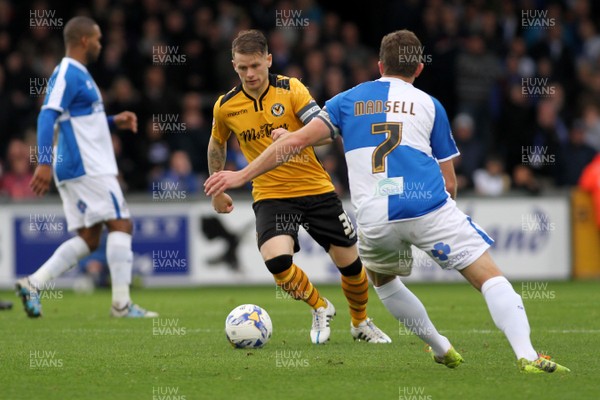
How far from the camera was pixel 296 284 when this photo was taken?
8.30 metres

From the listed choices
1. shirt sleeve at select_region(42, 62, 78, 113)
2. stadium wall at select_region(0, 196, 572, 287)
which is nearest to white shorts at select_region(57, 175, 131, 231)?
shirt sleeve at select_region(42, 62, 78, 113)

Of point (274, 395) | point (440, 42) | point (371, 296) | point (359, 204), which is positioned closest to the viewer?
point (274, 395)

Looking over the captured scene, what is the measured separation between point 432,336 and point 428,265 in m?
8.81

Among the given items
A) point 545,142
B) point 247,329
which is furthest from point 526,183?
point 247,329

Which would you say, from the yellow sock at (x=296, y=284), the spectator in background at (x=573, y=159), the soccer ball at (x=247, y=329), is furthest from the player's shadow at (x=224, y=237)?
the soccer ball at (x=247, y=329)

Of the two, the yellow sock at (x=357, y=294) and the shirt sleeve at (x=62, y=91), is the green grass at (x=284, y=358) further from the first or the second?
the shirt sleeve at (x=62, y=91)

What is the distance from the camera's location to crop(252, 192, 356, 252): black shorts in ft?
27.9

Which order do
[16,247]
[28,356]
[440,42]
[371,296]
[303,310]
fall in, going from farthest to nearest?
1. [440,42]
2. [16,247]
3. [371,296]
4. [303,310]
5. [28,356]

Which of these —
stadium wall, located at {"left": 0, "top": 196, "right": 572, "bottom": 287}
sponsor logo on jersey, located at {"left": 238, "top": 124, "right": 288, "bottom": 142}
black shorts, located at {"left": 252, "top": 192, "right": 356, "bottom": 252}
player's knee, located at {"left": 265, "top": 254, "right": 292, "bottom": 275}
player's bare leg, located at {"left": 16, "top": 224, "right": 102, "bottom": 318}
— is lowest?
stadium wall, located at {"left": 0, "top": 196, "right": 572, "bottom": 287}

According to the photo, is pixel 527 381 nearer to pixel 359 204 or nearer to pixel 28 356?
pixel 359 204

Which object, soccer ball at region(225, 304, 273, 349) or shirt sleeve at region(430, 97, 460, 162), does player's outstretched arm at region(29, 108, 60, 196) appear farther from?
shirt sleeve at region(430, 97, 460, 162)

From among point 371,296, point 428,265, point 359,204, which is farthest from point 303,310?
point 359,204

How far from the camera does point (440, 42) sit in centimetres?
1908

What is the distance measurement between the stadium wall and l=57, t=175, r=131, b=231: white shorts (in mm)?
4661
